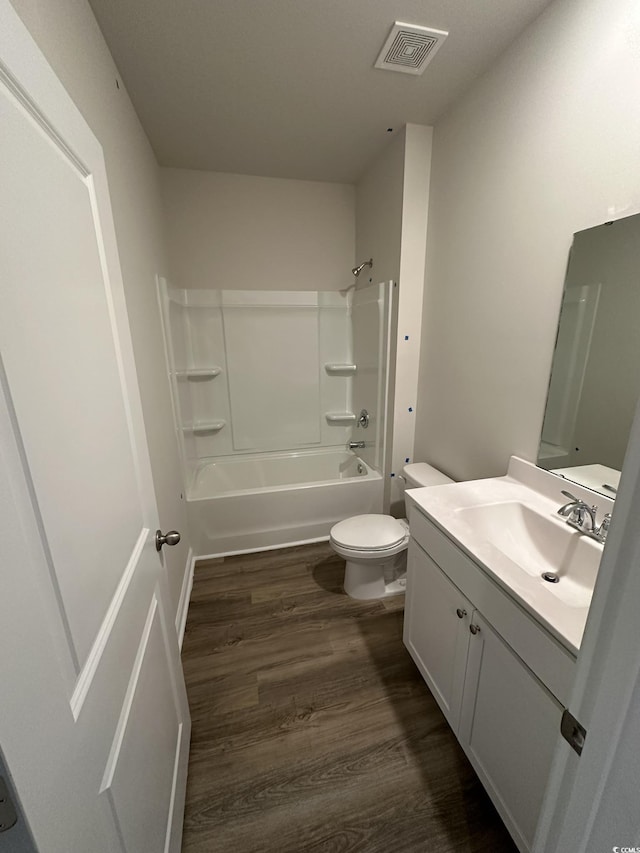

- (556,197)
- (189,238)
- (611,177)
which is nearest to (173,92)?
(189,238)

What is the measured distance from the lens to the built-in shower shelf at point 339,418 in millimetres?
3143

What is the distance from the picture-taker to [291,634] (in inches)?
68.9

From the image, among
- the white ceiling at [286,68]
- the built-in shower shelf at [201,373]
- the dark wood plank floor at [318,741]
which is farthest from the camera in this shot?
the built-in shower shelf at [201,373]

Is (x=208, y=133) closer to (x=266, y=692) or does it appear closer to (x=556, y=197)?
(x=556, y=197)

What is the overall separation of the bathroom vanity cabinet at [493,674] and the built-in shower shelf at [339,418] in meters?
1.79

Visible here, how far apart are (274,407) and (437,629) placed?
219 centimetres

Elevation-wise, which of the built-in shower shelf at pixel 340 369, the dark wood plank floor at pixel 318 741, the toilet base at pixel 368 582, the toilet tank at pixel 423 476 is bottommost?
the dark wood plank floor at pixel 318 741

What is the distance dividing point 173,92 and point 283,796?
2.93 meters

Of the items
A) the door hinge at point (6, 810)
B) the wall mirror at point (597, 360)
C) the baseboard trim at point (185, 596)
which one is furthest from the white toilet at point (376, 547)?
the door hinge at point (6, 810)

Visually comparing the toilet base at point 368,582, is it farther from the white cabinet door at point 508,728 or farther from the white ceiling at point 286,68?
the white ceiling at point 286,68

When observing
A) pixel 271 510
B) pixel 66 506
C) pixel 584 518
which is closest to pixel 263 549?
pixel 271 510

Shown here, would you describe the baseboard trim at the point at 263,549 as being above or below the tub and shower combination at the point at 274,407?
below

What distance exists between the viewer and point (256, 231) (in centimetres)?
267

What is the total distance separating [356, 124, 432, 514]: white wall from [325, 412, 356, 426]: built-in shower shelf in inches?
30.9
